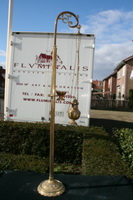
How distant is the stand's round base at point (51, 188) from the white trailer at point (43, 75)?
3.45 meters

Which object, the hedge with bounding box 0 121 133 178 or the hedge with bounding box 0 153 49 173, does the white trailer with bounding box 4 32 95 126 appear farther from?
the hedge with bounding box 0 153 49 173

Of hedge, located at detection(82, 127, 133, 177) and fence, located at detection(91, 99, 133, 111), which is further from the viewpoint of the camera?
fence, located at detection(91, 99, 133, 111)

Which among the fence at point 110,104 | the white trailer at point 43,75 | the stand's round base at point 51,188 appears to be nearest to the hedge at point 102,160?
the stand's round base at point 51,188

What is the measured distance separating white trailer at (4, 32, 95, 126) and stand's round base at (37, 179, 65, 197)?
345 centimetres

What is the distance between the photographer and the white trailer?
586cm

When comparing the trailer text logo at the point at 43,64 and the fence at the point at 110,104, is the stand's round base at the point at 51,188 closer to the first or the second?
the trailer text logo at the point at 43,64

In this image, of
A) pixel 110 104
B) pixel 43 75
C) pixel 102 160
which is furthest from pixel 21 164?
A: pixel 110 104

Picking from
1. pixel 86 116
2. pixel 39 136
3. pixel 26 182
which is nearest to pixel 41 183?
pixel 26 182

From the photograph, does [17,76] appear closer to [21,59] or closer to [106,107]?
[21,59]

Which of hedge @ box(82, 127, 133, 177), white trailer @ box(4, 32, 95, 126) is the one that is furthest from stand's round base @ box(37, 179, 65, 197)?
white trailer @ box(4, 32, 95, 126)

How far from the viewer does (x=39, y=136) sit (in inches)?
193

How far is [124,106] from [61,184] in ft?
80.7

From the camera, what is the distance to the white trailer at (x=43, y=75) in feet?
19.2

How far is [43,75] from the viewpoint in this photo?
19.5ft
